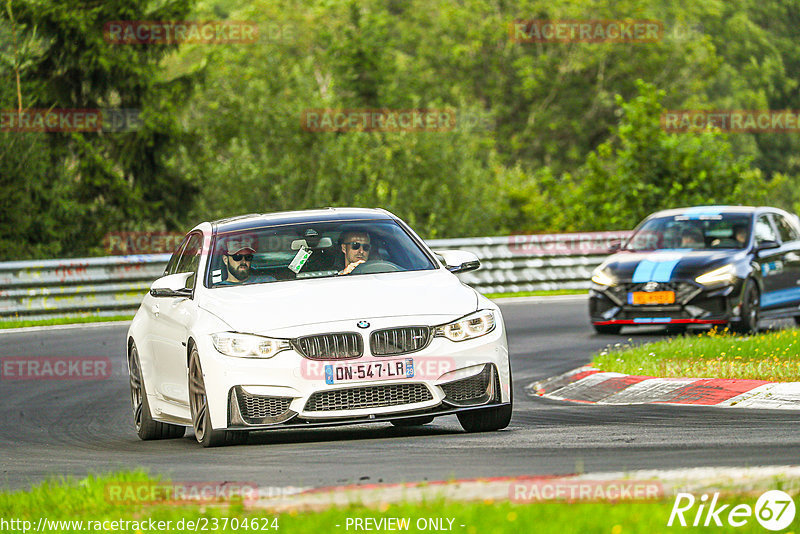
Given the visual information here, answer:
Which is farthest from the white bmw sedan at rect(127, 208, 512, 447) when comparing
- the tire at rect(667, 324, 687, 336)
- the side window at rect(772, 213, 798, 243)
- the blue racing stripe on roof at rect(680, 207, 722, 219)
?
the side window at rect(772, 213, 798, 243)

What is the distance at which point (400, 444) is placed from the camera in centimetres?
870

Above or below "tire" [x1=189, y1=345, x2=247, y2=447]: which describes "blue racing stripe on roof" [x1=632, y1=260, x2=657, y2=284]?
below

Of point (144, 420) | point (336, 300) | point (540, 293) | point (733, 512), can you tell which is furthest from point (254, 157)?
point (733, 512)

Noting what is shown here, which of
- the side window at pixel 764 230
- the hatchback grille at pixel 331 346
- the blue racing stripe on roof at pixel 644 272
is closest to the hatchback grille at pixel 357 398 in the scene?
the hatchback grille at pixel 331 346

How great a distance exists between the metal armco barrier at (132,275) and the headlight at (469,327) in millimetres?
14575

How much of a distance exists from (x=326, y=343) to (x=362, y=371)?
272 mm

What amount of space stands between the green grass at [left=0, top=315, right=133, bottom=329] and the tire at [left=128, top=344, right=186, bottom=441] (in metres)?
11.2

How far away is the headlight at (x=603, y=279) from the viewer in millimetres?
18000

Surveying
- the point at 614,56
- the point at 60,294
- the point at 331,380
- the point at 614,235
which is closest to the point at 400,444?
the point at 331,380

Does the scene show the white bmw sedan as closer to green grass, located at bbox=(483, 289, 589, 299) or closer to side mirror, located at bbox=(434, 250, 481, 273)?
side mirror, located at bbox=(434, 250, 481, 273)

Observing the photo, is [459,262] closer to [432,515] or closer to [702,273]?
[432,515]

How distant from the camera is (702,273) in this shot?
57.1ft

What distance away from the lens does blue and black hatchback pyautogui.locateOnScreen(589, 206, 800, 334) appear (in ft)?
56.9

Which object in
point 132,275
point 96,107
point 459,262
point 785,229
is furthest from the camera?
point 96,107
